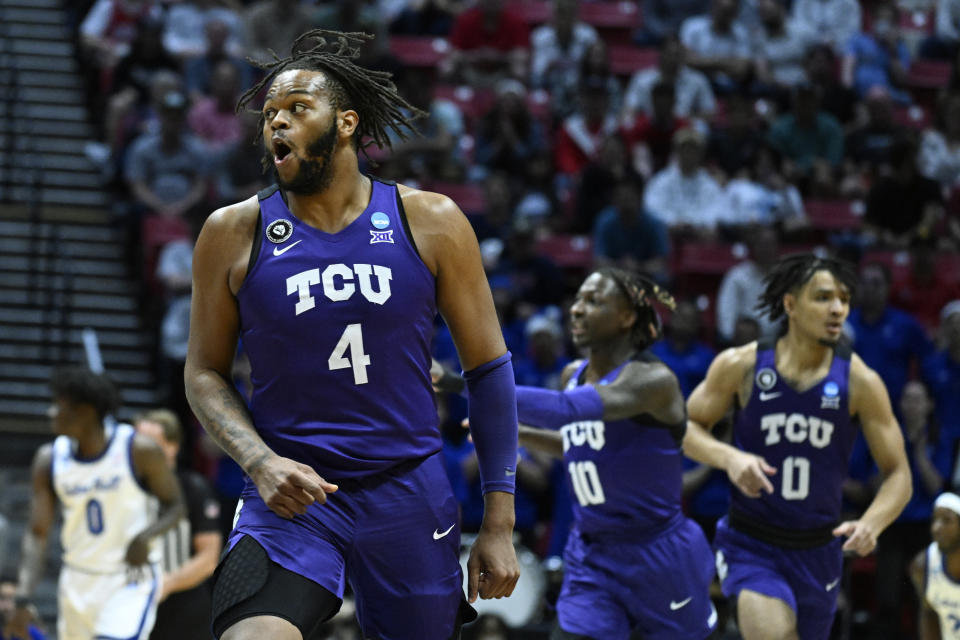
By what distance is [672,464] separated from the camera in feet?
20.2

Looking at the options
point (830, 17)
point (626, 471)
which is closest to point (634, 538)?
point (626, 471)

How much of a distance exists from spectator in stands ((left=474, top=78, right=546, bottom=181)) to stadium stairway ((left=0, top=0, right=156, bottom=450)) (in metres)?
3.26

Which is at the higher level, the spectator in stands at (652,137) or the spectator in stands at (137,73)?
the spectator in stands at (137,73)

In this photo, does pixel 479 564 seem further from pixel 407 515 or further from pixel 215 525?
pixel 215 525

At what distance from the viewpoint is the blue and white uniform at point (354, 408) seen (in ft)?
12.3

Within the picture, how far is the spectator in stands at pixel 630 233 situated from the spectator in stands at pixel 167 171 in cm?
335

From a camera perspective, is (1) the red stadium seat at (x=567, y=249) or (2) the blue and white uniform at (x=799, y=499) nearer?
(2) the blue and white uniform at (x=799, y=499)

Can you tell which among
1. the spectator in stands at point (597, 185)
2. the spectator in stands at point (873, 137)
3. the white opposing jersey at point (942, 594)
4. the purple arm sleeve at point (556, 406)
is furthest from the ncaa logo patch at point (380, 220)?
the spectator in stands at point (873, 137)

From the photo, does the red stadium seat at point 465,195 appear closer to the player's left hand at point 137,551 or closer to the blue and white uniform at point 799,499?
the player's left hand at point 137,551

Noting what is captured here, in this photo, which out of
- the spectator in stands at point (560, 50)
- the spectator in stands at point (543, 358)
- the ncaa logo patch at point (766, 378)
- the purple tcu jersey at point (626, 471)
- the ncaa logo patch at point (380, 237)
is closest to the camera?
the ncaa logo patch at point (380, 237)

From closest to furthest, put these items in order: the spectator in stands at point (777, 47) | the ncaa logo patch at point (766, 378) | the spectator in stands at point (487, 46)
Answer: the ncaa logo patch at point (766, 378) < the spectator in stands at point (487, 46) < the spectator in stands at point (777, 47)

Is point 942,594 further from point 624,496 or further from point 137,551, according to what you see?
point 137,551

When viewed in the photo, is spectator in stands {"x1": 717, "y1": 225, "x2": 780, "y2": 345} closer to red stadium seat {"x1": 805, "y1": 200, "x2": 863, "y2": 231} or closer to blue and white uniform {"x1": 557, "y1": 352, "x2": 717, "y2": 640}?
red stadium seat {"x1": 805, "y1": 200, "x2": 863, "y2": 231}

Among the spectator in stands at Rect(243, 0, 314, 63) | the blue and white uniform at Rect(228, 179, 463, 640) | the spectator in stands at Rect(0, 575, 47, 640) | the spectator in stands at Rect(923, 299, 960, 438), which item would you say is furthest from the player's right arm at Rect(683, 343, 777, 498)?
the spectator in stands at Rect(243, 0, 314, 63)
